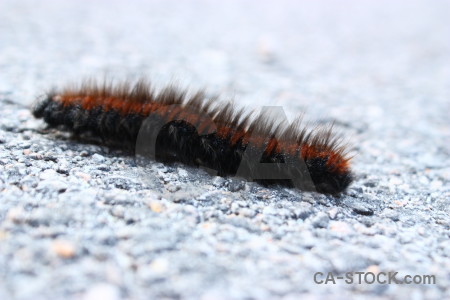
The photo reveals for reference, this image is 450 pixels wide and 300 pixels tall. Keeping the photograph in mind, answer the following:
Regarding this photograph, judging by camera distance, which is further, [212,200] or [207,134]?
[207,134]

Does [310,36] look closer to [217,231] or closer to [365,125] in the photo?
[365,125]

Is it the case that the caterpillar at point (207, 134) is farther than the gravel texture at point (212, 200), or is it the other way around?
the caterpillar at point (207, 134)

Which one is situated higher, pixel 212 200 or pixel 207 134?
pixel 207 134

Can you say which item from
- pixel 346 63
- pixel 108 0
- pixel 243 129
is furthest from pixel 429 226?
pixel 108 0

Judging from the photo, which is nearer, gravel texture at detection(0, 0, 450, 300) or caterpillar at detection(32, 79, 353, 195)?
gravel texture at detection(0, 0, 450, 300)
